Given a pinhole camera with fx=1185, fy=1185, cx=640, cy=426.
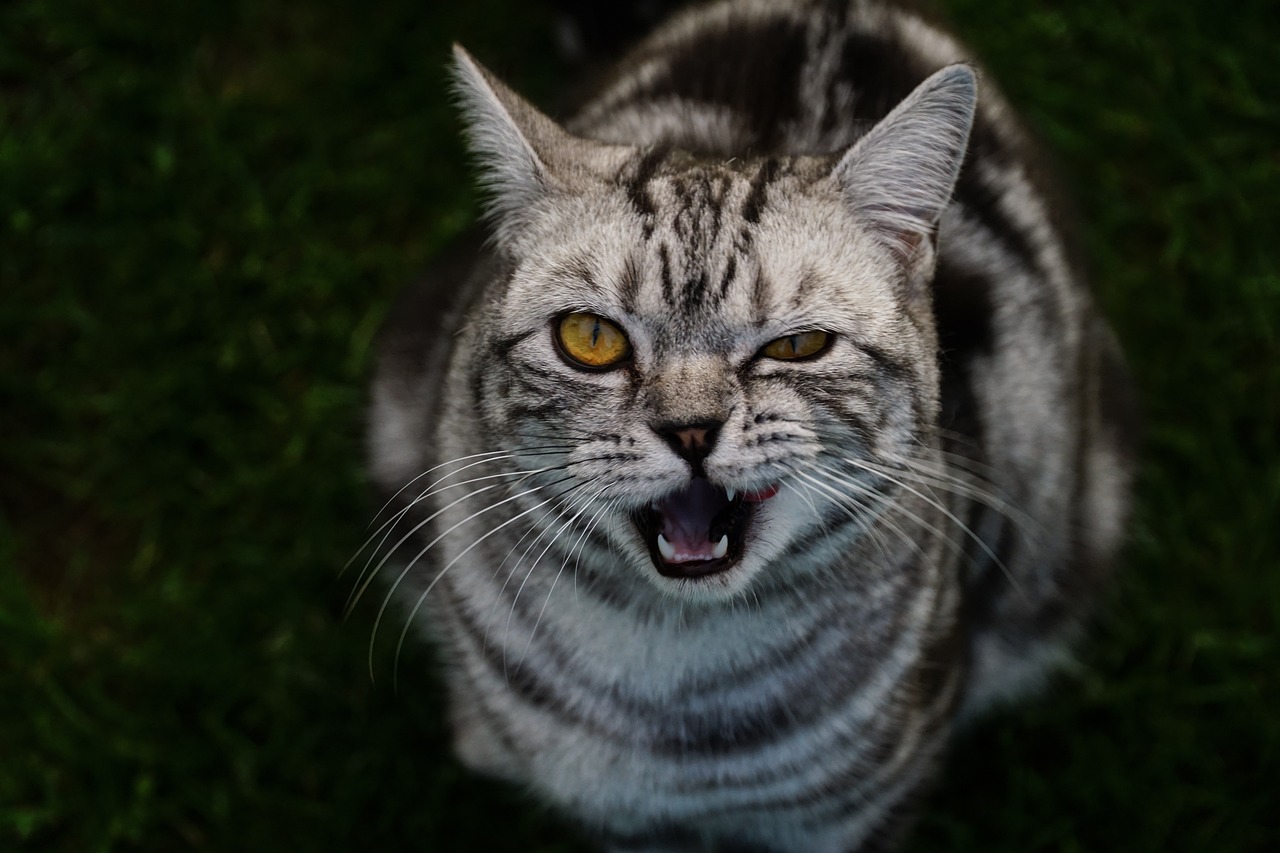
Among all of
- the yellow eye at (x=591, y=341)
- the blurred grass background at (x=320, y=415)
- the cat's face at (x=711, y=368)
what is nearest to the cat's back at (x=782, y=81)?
the cat's face at (x=711, y=368)

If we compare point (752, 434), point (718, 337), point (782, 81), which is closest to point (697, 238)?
point (718, 337)

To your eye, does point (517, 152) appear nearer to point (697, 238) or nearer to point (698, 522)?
point (697, 238)

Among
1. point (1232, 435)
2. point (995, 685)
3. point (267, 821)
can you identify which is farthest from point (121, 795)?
point (1232, 435)

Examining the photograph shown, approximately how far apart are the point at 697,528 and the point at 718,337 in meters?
0.27

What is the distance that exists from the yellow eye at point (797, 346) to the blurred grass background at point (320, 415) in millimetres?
1285

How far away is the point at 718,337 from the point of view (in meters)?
1.54

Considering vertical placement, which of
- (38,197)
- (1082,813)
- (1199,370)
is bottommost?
(1082,813)

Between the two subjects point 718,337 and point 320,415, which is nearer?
point 718,337

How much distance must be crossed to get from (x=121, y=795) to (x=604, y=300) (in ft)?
5.70

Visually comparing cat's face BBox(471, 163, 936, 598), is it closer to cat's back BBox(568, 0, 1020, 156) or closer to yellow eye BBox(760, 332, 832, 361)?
yellow eye BBox(760, 332, 832, 361)

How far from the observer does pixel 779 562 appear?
1.71 m

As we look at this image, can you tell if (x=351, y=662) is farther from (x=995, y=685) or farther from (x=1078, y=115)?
(x=1078, y=115)

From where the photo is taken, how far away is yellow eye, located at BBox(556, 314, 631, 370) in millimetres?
1579

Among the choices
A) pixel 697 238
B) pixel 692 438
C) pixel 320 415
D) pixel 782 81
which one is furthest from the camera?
pixel 320 415
